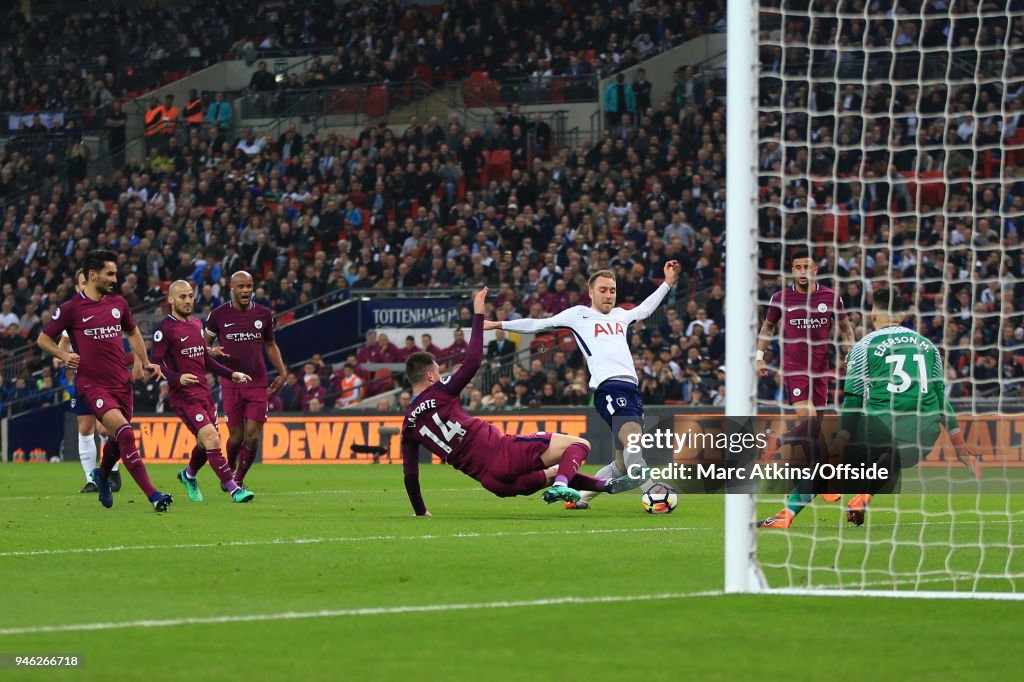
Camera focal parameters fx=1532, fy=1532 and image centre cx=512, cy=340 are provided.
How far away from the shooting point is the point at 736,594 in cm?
773

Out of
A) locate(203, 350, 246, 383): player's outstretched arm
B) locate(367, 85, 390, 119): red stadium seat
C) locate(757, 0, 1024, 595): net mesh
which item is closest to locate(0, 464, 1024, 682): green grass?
locate(757, 0, 1024, 595): net mesh

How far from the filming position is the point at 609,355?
13.7 meters

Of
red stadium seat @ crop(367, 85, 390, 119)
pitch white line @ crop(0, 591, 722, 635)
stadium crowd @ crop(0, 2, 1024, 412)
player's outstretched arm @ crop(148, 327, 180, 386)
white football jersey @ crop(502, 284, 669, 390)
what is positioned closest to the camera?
pitch white line @ crop(0, 591, 722, 635)

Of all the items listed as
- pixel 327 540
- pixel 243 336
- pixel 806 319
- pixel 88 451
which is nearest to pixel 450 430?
pixel 327 540

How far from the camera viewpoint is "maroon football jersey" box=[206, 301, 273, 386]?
638 inches

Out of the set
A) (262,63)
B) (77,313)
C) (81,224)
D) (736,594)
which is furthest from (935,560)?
(262,63)

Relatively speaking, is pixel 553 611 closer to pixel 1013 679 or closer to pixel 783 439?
pixel 1013 679

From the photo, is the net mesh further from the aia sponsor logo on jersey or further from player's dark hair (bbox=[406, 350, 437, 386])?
player's dark hair (bbox=[406, 350, 437, 386])

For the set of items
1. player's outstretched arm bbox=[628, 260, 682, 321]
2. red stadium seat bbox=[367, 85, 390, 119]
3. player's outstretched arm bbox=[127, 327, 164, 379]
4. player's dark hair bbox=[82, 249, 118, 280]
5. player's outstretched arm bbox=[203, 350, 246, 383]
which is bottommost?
player's outstretched arm bbox=[203, 350, 246, 383]

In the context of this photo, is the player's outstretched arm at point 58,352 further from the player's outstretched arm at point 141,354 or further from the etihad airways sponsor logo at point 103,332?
the player's outstretched arm at point 141,354

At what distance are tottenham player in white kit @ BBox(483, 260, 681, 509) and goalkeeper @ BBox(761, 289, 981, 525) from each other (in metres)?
2.55

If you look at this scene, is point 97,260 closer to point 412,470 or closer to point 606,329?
point 412,470

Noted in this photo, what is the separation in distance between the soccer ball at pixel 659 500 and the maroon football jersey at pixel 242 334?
16.0 ft

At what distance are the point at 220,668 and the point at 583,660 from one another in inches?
54.2
